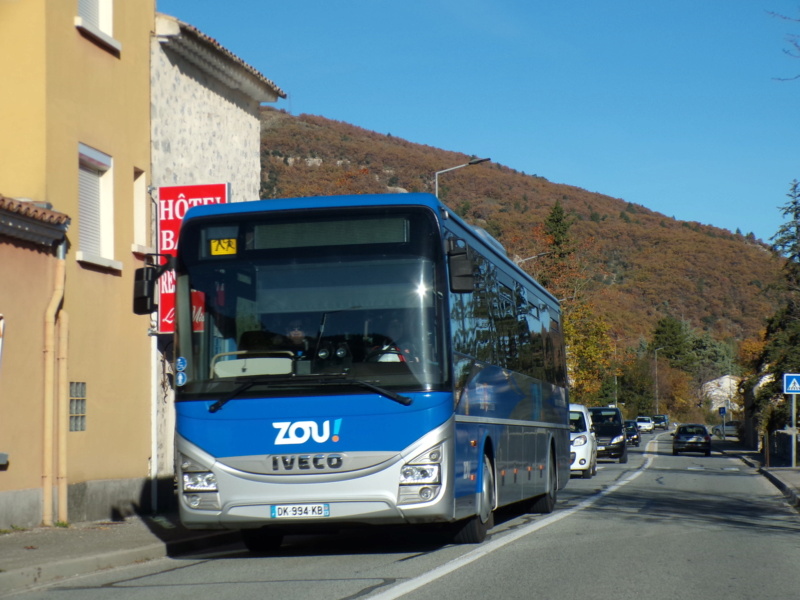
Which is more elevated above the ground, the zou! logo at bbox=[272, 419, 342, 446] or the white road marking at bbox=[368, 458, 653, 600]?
the zou! logo at bbox=[272, 419, 342, 446]

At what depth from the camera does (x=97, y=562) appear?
10.6 metres

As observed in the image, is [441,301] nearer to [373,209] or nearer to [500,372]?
[373,209]

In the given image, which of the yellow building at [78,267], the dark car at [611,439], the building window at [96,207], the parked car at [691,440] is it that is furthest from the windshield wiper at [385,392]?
the parked car at [691,440]

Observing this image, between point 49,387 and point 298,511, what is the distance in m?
5.35

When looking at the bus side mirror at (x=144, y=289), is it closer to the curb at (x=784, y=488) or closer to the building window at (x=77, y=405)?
the building window at (x=77, y=405)

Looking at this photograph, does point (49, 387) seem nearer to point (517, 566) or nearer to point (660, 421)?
point (517, 566)

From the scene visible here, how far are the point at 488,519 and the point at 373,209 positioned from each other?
12.2 feet

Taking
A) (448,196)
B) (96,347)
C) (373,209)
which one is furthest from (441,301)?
(448,196)

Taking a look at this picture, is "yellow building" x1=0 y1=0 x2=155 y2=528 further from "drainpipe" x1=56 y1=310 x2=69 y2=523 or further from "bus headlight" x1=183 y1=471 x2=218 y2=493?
"bus headlight" x1=183 y1=471 x2=218 y2=493

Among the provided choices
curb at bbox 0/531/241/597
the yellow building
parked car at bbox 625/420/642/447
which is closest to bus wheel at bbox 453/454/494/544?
curb at bbox 0/531/241/597

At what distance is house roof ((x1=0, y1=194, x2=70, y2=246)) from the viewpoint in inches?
520

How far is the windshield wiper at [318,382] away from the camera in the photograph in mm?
10055

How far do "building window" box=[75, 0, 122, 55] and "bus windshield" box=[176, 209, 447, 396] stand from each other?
6499 mm

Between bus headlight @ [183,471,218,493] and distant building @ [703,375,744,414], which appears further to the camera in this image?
distant building @ [703,375,744,414]
